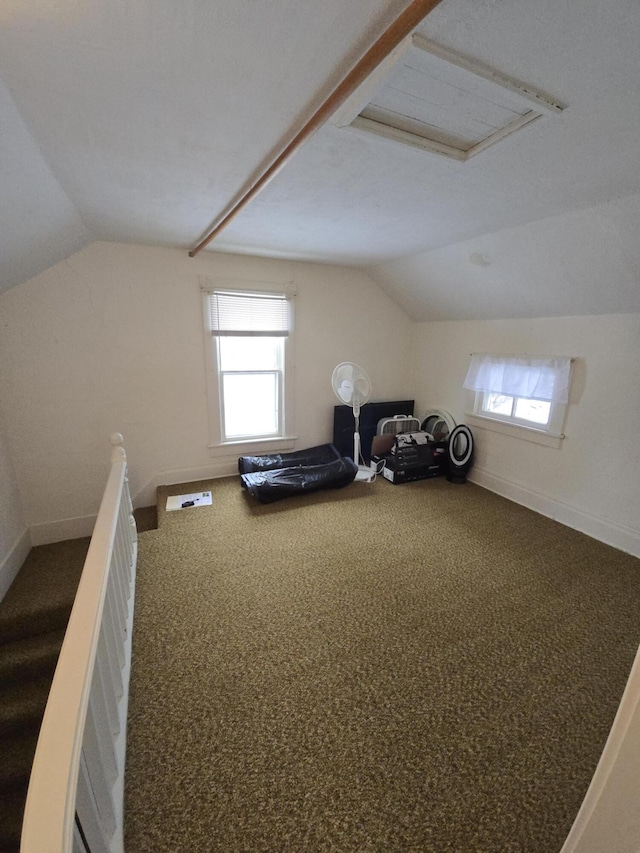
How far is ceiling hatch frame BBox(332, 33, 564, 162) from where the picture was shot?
0.94 metres

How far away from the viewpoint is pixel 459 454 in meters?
3.73

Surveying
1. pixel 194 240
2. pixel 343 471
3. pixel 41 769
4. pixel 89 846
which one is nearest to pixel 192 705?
pixel 89 846

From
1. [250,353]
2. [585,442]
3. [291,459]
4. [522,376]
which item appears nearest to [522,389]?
[522,376]

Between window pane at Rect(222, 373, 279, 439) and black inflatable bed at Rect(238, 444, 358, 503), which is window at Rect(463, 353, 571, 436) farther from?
window pane at Rect(222, 373, 279, 439)

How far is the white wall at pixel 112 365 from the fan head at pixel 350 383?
1.72 ft

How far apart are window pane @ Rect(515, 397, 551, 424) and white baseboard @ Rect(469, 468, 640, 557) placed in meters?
0.65

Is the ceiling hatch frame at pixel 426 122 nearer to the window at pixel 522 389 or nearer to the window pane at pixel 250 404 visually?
the window at pixel 522 389

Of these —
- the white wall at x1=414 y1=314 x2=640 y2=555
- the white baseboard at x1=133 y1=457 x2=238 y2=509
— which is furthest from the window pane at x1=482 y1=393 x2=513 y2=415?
the white baseboard at x1=133 y1=457 x2=238 y2=509

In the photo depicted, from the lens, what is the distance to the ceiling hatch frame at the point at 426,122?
3.09 ft

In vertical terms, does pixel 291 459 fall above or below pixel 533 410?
below

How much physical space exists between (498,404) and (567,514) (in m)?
1.15

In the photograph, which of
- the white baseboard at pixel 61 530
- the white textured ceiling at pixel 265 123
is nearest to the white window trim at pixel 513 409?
the white textured ceiling at pixel 265 123

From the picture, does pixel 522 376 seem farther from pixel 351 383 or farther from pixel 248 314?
pixel 248 314

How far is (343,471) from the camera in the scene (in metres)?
3.42
